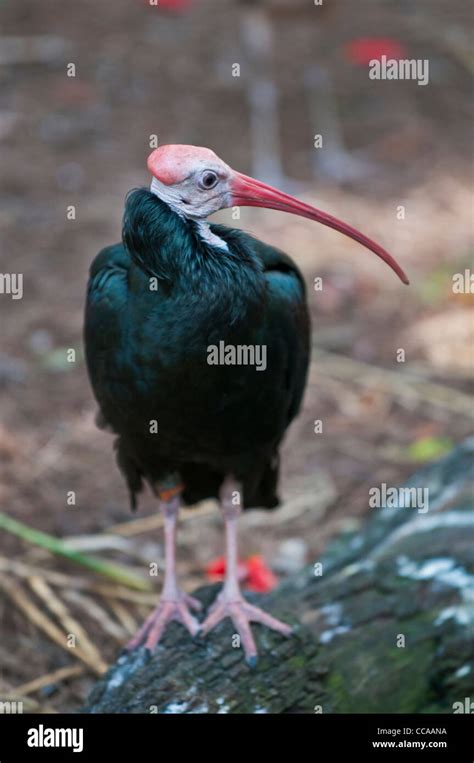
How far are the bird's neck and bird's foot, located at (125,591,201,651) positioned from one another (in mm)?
1281

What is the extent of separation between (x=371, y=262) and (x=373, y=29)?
15.0ft

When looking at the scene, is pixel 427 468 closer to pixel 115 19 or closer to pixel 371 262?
pixel 371 262

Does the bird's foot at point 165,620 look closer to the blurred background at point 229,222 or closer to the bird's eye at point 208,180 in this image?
the blurred background at point 229,222

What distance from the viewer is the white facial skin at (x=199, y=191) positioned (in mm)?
3490

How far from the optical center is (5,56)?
34.7 ft

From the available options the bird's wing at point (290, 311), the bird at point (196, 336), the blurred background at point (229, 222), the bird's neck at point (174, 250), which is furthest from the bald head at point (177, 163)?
the blurred background at point (229, 222)

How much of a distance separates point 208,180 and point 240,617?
5.23 feet

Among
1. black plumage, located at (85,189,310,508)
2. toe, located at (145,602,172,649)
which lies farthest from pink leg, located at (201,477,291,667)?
black plumage, located at (85,189,310,508)

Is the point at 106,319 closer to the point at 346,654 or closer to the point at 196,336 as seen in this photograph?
the point at 196,336

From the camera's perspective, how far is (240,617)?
157 inches

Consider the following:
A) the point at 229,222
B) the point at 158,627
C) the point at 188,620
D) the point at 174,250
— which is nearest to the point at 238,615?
the point at 188,620

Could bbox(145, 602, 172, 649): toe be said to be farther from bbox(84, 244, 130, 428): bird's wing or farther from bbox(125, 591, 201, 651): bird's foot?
bbox(84, 244, 130, 428): bird's wing
